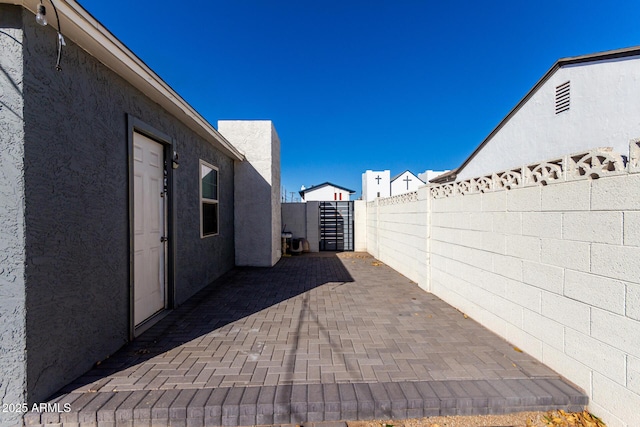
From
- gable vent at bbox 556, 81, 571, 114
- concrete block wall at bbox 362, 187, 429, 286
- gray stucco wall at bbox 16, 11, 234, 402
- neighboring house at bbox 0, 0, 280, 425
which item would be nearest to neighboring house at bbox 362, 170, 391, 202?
concrete block wall at bbox 362, 187, 429, 286

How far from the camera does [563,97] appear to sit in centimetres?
641

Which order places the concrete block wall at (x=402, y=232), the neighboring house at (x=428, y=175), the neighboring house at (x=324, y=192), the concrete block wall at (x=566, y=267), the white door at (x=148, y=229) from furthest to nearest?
the neighboring house at (x=324, y=192) → the neighboring house at (x=428, y=175) → the concrete block wall at (x=402, y=232) → the white door at (x=148, y=229) → the concrete block wall at (x=566, y=267)

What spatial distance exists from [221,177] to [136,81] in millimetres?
3530

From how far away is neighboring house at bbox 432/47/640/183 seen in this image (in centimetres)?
512

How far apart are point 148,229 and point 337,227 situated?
8018 mm

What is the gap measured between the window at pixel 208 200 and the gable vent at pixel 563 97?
8.32 metres

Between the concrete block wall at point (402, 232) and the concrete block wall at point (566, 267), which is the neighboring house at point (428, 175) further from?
the concrete block wall at point (566, 267)

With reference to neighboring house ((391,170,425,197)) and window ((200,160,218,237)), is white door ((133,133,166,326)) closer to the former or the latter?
window ((200,160,218,237))

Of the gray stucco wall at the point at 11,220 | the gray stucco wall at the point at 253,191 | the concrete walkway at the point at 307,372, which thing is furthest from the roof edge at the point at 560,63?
the gray stucco wall at the point at 11,220

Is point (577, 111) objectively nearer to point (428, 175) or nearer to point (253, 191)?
point (253, 191)

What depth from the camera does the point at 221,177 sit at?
6.65m

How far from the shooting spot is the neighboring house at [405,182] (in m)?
26.6

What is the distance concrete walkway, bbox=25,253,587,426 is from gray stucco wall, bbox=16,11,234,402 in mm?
301

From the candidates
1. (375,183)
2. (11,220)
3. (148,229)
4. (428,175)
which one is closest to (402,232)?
(148,229)
